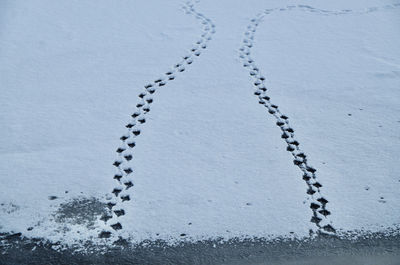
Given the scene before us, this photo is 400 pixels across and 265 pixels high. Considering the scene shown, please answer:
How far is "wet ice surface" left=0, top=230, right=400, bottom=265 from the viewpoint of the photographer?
76.2 inches

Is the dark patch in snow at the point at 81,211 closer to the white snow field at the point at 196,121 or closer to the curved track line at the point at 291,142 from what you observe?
the white snow field at the point at 196,121

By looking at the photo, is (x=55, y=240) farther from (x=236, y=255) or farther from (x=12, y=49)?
(x=12, y=49)

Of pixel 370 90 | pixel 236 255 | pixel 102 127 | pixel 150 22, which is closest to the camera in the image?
pixel 236 255

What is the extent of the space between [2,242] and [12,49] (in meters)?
1.91

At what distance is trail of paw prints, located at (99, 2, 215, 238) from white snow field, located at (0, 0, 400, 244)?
1 centimetres

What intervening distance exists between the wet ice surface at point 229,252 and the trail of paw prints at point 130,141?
0.16 meters

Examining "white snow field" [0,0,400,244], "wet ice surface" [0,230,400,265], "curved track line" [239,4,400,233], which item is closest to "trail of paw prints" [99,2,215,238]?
"white snow field" [0,0,400,244]

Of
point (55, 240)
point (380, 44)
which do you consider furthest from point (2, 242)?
point (380, 44)

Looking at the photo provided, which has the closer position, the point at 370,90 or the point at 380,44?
the point at 370,90

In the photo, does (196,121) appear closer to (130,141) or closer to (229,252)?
(130,141)

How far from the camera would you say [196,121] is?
9.02 ft

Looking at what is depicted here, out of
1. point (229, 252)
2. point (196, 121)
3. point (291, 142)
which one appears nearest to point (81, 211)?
point (229, 252)

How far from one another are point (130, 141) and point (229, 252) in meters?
0.94

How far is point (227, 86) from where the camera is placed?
305 cm
